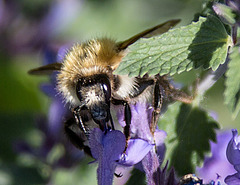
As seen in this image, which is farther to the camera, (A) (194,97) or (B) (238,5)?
(A) (194,97)

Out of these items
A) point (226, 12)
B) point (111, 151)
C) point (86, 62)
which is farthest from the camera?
point (86, 62)

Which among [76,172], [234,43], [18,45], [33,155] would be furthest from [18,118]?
[234,43]

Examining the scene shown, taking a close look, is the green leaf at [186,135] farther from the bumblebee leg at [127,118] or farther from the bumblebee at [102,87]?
the bumblebee leg at [127,118]

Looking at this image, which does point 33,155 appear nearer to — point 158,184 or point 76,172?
point 76,172

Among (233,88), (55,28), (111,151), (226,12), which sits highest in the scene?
(226,12)

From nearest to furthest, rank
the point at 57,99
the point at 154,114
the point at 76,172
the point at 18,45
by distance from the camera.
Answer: the point at 154,114 → the point at 57,99 → the point at 76,172 → the point at 18,45

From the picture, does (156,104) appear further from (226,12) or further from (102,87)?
(226,12)

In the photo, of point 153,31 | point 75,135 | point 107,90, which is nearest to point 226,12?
point 153,31
